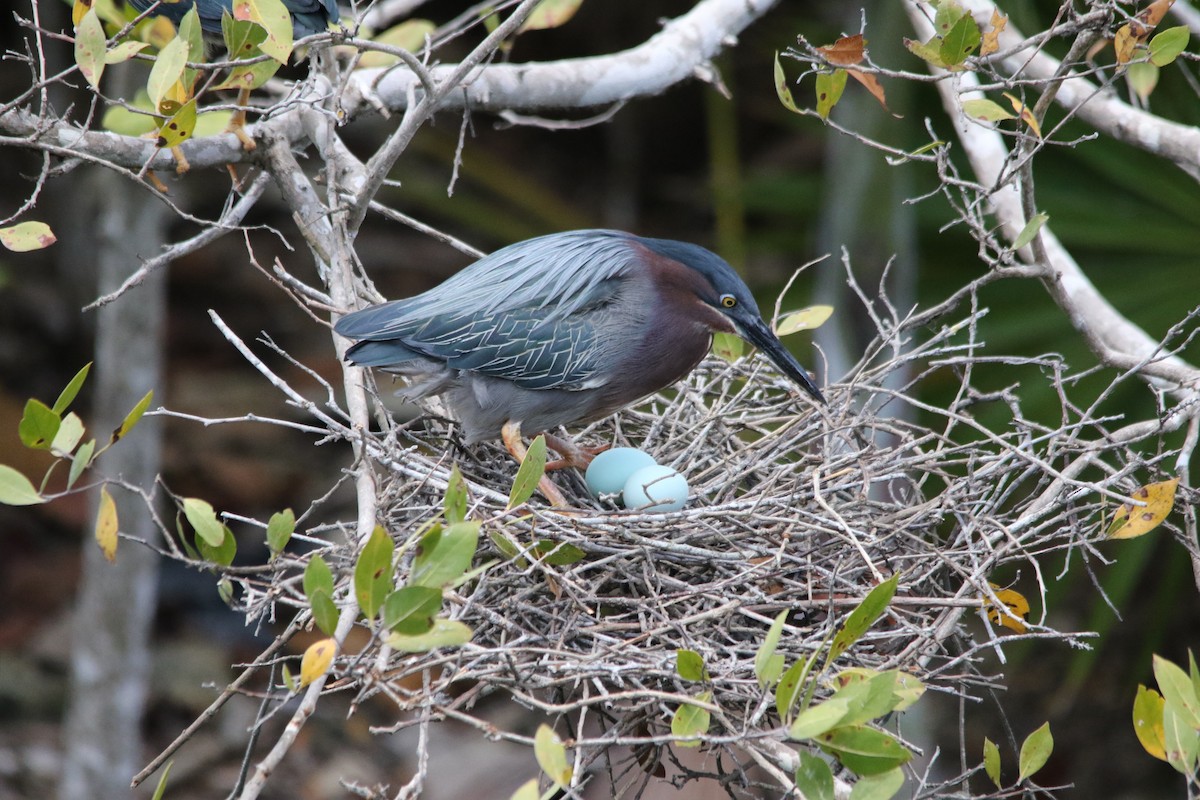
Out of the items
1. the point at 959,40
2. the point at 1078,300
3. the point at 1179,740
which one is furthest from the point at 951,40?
the point at 1179,740

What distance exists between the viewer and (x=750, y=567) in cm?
259

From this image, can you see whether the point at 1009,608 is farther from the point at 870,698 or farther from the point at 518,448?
the point at 518,448

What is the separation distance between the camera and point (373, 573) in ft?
5.37

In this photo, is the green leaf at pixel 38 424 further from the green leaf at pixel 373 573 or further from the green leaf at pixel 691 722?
the green leaf at pixel 691 722

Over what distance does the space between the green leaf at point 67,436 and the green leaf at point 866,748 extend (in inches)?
53.3

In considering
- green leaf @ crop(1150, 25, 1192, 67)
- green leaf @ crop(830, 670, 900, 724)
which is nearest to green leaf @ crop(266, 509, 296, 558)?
green leaf @ crop(830, 670, 900, 724)

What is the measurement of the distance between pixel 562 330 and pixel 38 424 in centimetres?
137

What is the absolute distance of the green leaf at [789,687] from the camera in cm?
171

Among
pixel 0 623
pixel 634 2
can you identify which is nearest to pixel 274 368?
pixel 0 623

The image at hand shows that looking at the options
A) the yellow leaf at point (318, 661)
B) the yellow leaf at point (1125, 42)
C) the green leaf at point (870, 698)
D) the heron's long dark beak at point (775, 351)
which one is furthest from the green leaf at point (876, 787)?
the yellow leaf at point (1125, 42)

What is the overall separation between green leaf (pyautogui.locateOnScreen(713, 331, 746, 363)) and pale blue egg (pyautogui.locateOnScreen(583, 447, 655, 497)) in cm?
43

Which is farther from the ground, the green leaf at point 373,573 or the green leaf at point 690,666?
the green leaf at point 373,573

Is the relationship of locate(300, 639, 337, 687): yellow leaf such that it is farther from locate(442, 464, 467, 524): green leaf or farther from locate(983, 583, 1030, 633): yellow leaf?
locate(983, 583, 1030, 633): yellow leaf

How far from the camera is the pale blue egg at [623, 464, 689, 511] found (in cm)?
279
